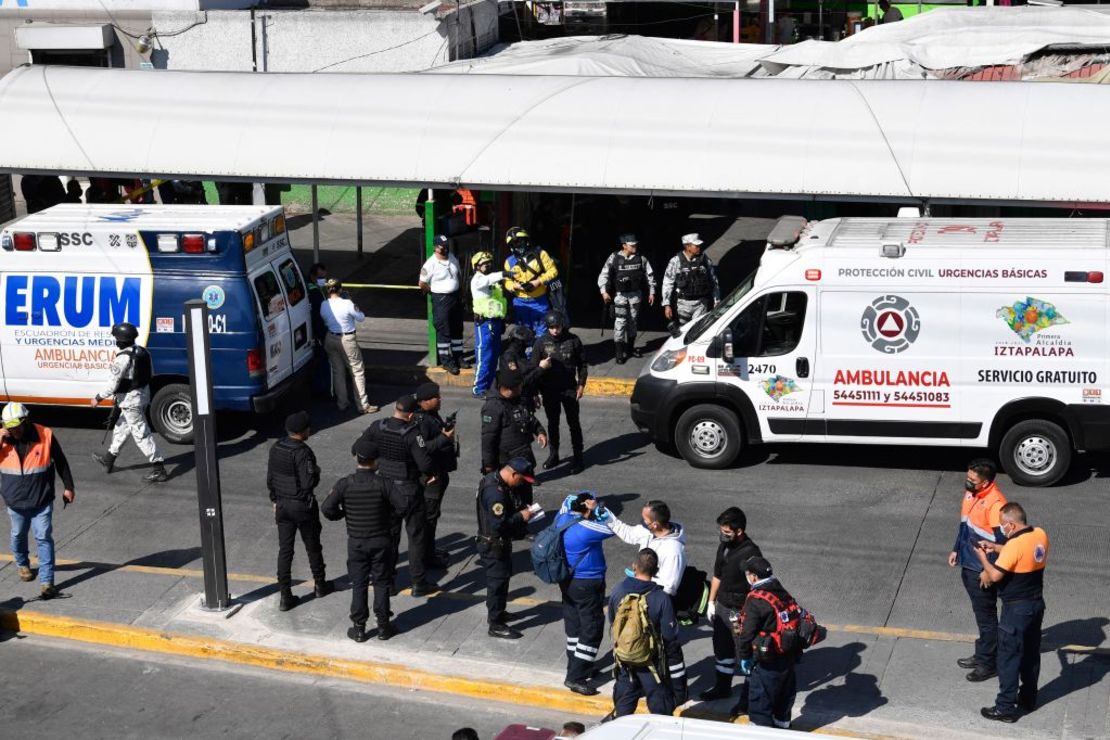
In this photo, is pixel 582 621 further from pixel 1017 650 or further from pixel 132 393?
pixel 132 393

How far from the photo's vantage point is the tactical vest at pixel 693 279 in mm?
17625

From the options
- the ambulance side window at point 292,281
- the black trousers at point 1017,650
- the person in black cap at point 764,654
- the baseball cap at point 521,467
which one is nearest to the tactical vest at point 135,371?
the ambulance side window at point 292,281

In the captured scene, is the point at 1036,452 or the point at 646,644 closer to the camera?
the point at 646,644

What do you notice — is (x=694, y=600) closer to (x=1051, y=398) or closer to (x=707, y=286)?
(x=1051, y=398)

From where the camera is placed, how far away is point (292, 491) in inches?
481

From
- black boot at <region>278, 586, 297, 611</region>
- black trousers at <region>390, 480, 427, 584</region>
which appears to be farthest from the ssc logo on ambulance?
black boot at <region>278, 586, 297, 611</region>

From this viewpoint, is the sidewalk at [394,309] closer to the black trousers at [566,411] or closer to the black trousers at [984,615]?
the black trousers at [566,411]

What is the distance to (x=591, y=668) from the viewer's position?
11.1m

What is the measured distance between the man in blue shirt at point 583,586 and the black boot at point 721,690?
0.80 meters

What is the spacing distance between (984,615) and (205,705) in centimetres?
565

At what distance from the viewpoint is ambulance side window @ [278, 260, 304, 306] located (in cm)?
1688

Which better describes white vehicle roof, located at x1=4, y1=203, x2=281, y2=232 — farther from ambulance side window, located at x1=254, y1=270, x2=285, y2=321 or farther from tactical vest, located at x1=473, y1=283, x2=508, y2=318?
tactical vest, located at x1=473, y1=283, x2=508, y2=318

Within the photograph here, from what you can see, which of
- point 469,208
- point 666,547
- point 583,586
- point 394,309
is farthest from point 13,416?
point 394,309

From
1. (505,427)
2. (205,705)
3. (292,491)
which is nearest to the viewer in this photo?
(205,705)
